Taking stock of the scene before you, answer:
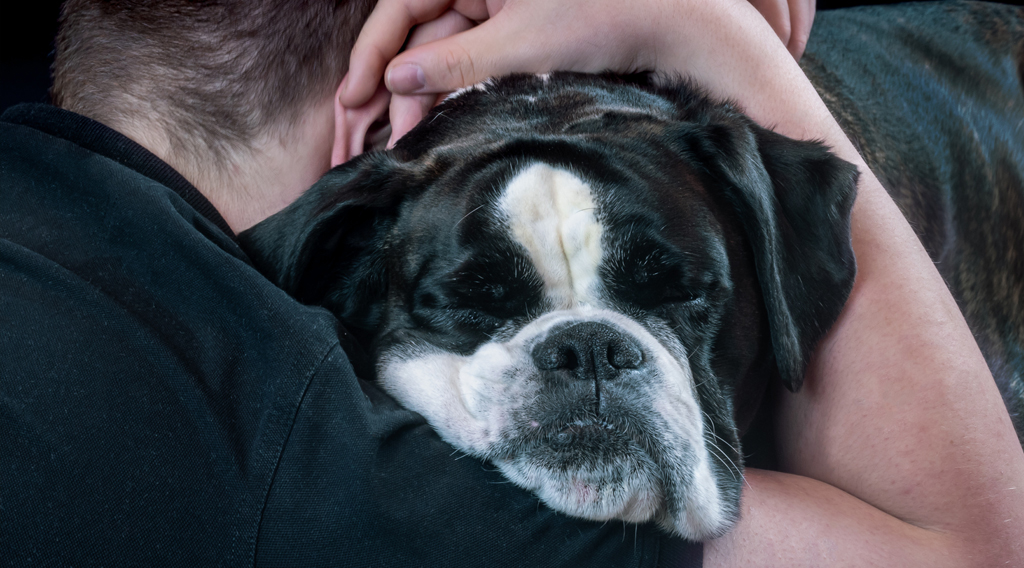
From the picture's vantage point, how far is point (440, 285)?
1.00m

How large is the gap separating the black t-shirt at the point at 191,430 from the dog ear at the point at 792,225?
0.35m

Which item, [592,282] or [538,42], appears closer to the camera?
[592,282]

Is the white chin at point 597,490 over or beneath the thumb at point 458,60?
beneath

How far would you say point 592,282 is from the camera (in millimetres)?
997

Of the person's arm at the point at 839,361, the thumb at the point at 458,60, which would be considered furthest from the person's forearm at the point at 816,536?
the thumb at the point at 458,60

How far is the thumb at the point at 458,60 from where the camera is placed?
1.24m

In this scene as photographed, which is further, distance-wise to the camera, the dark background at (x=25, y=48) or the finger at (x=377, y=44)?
the dark background at (x=25, y=48)

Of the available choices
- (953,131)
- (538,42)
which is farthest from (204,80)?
(953,131)

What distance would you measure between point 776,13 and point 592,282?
0.80 meters

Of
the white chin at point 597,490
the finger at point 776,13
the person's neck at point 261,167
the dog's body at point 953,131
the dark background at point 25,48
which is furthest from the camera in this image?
the dog's body at point 953,131

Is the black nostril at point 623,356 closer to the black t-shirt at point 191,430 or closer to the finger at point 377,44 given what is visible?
the black t-shirt at point 191,430

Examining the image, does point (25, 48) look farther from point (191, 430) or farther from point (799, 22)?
point (799, 22)

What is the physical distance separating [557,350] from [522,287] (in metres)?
0.13

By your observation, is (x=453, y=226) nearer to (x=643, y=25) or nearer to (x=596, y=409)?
(x=596, y=409)
